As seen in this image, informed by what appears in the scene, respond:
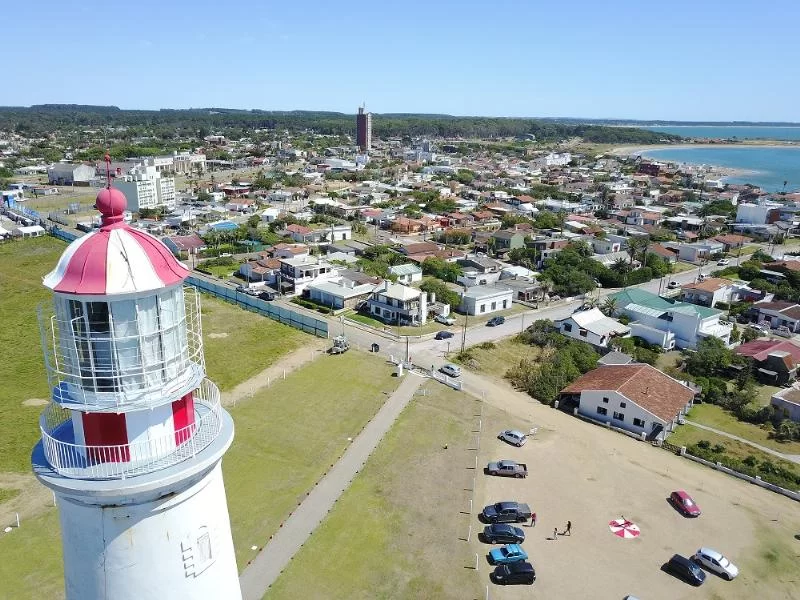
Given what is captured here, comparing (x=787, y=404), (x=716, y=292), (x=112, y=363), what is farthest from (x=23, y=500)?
(x=716, y=292)

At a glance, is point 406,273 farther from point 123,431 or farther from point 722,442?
point 123,431

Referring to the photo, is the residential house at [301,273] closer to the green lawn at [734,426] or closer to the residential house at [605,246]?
the green lawn at [734,426]

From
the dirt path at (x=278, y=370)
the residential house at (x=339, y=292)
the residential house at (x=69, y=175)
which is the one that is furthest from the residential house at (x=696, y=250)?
the residential house at (x=69, y=175)

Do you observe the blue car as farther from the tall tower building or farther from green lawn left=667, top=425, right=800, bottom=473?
the tall tower building

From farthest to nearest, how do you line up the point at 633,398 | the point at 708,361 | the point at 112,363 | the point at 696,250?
the point at 696,250, the point at 708,361, the point at 633,398, the point at 112,363

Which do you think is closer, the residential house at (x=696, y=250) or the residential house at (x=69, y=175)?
the residential house at (x=696, y=250)

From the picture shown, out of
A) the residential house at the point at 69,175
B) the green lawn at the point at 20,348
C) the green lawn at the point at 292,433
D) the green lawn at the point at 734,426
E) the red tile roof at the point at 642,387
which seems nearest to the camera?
the green lawn at the point at 292,433

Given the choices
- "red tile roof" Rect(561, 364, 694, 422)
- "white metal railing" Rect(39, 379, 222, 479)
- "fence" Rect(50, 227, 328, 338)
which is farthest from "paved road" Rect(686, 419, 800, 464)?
"white metal railing" Rect(39, 379, 222, 479)

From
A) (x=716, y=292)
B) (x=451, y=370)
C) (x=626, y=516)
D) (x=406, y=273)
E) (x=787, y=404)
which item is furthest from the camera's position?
(x=406, y=273)
